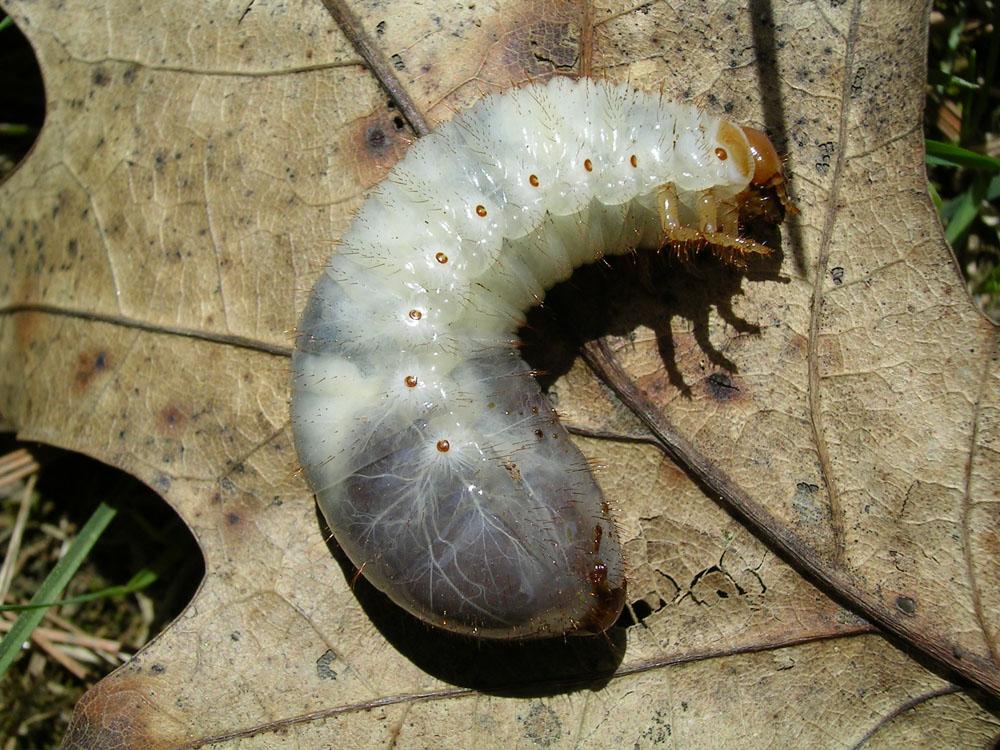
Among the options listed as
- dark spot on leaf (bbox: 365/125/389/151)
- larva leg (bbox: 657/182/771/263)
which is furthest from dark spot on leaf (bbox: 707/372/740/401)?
dark spot on leaf (bbox: 365/125/389/151)

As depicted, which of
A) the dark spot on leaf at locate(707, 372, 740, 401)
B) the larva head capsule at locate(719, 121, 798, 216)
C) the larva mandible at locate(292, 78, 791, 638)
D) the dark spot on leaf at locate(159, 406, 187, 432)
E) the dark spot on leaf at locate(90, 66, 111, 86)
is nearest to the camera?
the larva mandible at locate(292, 78, 791, 638)

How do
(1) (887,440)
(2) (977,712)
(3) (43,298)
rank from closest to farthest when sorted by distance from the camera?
1. (2) (977,712)
2. (1) (887,440)
3. (3) (43,298)

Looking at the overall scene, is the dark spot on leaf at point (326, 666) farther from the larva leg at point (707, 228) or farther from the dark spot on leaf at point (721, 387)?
the larva leg at point (707, 228)

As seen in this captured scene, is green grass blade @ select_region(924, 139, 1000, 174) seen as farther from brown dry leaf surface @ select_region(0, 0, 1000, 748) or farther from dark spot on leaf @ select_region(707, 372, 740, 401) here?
dark spot on leaf @ select_region(707, 372, 740, 401)

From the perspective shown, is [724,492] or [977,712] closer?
[977,712]

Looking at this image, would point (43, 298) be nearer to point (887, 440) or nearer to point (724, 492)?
point (724, 492)

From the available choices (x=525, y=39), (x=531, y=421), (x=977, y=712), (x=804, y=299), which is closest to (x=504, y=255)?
(x=531, y=421)

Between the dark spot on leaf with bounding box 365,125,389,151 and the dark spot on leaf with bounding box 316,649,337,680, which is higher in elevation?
the dark spot on leaf with bounding box 365,125,389,151
